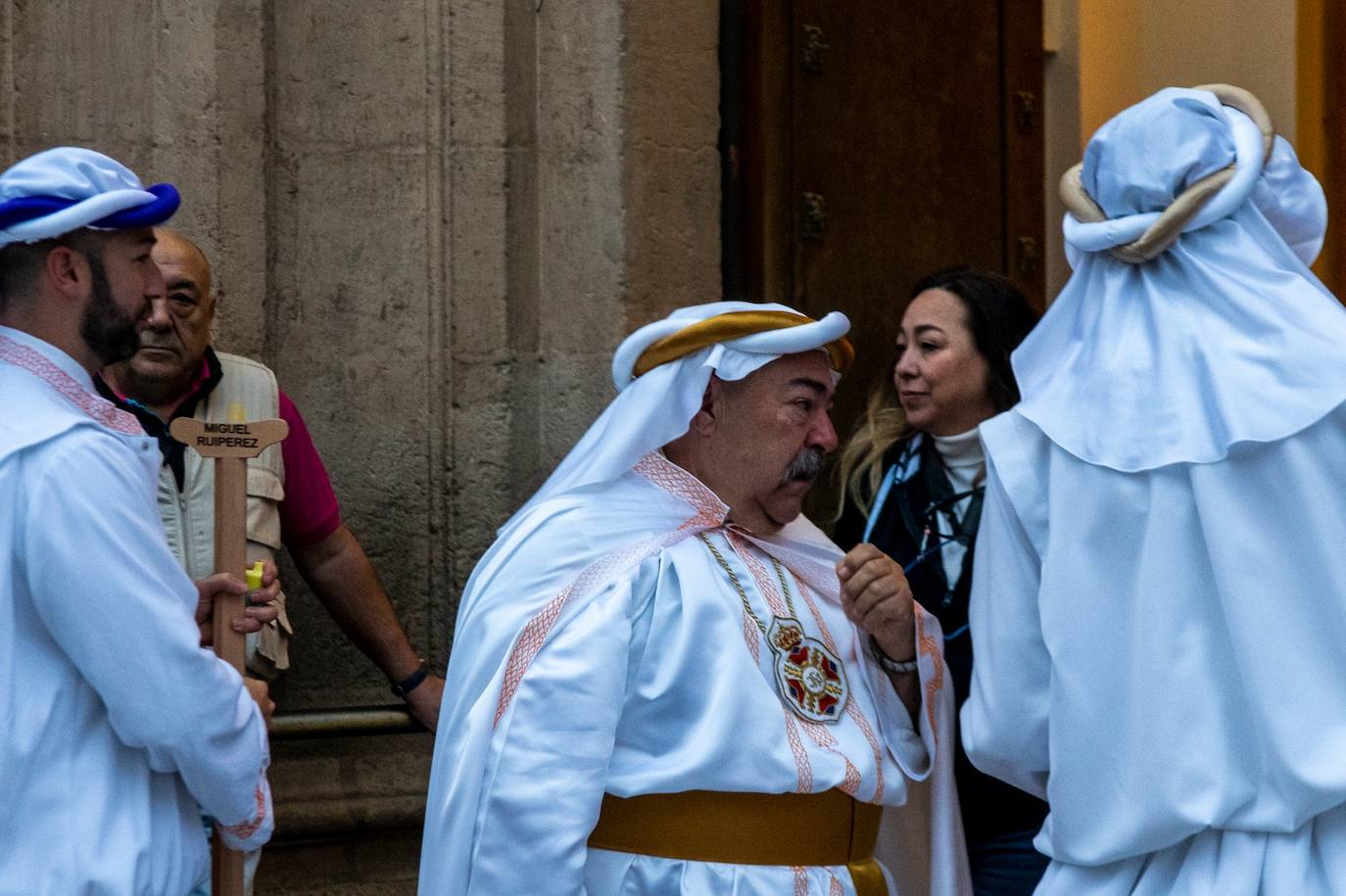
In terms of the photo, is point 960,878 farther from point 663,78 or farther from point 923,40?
point 923,40

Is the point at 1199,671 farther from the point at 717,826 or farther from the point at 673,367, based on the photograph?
the point at 673,367

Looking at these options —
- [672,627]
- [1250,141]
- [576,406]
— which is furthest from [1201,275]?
[576,406]

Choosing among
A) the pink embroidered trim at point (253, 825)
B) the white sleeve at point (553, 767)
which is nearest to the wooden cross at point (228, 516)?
the pink embroidered trim at point (253, 825)

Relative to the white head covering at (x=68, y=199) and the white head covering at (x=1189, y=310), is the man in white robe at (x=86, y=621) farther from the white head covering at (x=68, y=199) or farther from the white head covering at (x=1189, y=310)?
the white head covering at (x=1189, y=310)

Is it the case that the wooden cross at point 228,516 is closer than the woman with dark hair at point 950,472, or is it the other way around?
the wooden cross at point 228,516

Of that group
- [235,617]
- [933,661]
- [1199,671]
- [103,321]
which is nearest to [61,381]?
[103,321]

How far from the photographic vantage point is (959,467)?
394cm

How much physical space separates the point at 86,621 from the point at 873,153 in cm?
321

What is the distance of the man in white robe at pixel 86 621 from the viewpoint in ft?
8.82

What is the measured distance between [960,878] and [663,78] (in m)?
2.33

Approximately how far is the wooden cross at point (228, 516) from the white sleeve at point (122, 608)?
1.15 feet

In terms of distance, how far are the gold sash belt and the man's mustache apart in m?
0.60

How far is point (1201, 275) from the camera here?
273cm

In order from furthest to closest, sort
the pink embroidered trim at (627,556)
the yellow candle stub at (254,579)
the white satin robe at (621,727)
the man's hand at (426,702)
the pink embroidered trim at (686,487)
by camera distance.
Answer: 1. the man's hand at (426,702)
2. the pink embroidered trim at (686,487)
3. the yellow candle stub at (254,579)
4. the pink embroidered trim at (627,556)
5. the white satin robe at (621,727)
